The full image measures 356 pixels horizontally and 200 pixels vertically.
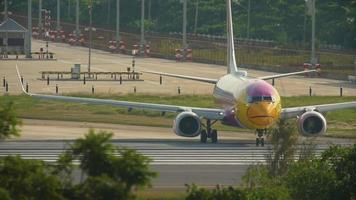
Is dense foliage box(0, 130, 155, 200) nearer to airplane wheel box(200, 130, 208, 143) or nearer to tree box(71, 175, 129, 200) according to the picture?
tree box(71, 175, 129, 200)

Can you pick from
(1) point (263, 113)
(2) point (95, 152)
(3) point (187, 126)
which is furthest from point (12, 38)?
(2) point (95, 152)

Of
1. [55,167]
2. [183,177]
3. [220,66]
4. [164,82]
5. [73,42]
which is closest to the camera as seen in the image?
[55,167]

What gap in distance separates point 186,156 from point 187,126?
170 inches

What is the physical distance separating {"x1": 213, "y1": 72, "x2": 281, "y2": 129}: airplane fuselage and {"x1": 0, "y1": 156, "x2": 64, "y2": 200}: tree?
32480mm

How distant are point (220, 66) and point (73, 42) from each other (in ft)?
171

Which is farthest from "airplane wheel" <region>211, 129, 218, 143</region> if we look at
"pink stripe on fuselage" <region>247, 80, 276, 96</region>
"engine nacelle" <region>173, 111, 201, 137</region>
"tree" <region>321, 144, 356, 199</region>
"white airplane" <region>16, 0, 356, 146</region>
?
"tree" <region>321, 144, 356, 199</region>

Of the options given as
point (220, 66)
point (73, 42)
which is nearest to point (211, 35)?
point (73, 42)

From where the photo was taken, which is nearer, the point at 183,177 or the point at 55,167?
the point at 55,167

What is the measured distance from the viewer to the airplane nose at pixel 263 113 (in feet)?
197

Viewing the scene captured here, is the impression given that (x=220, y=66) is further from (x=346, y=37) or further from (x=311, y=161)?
(x=311, y=161)

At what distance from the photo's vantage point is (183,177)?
51719 mm

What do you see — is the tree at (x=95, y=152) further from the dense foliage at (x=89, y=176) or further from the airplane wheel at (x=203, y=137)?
the airplane wheel at (x=203, y=137)

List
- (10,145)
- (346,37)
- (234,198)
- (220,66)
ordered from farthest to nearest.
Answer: (346,37) → (220,66) → (10,145) → (234,198)

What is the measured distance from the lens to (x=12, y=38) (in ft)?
507
